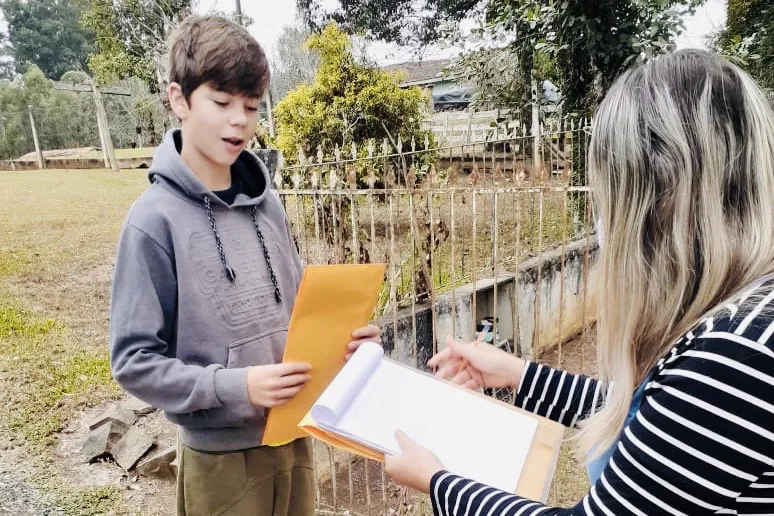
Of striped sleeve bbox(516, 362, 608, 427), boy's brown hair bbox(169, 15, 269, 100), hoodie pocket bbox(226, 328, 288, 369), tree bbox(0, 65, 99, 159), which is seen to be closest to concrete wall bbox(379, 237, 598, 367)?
hoodie pocket bbox(226, 328, 288, 369)

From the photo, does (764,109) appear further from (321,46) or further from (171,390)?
(321,46)

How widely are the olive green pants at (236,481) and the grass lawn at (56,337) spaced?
1.56 meters

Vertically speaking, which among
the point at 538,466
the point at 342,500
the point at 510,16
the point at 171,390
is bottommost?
the point at 342,500

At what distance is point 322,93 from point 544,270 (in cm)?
375

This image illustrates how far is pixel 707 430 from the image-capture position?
68 cm

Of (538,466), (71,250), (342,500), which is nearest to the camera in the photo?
(538,466)

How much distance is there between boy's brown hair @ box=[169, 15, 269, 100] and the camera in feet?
4.30

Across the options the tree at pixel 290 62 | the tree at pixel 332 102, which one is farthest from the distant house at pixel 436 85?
the tree at pixel 332 102

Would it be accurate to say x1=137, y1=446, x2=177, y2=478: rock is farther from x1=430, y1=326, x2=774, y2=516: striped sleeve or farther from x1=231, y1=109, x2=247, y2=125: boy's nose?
x1=430, y1=326, x2=774, y2=516: striped sleeve

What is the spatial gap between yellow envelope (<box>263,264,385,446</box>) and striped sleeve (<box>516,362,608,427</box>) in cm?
43

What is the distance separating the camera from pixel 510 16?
558 cm

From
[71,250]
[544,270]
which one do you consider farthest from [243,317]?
[71,250]

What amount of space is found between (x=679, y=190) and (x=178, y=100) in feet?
3.73

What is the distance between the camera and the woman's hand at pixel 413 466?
1.01 metres
